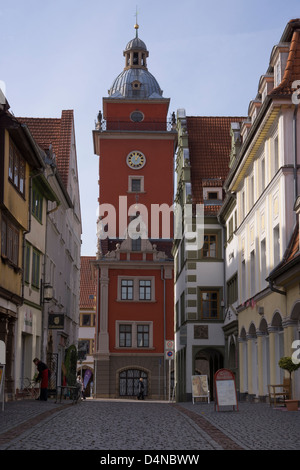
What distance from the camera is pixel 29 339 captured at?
108 ft

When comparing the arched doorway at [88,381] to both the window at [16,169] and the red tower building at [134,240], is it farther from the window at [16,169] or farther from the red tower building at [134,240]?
the window at [16,169]

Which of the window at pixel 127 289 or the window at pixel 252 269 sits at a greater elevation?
the window at pixel 127 289

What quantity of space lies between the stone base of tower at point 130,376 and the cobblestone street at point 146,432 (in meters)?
36.9

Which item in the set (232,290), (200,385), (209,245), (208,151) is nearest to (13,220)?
(200,385)

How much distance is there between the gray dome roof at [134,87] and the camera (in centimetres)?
6681

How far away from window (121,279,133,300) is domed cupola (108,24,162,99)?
15.9m

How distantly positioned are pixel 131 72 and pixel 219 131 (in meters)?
21.1

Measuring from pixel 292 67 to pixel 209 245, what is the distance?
59.2ft

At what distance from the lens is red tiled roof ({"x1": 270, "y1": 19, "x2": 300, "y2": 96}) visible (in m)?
25.4

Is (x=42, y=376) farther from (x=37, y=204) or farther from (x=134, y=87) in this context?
(x=134, y=87)

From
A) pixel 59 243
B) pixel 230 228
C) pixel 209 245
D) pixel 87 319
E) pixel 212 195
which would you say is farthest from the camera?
pixel 87 319

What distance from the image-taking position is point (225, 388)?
22.3m

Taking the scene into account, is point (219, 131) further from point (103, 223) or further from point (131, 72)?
point (131, 72)

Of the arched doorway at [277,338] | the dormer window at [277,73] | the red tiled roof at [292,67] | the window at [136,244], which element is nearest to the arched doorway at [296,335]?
the arched doorway at [277,338]
